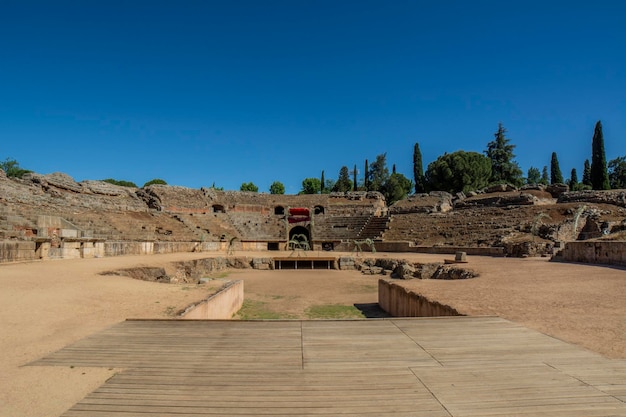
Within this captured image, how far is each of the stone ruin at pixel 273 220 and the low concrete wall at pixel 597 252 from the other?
7.17 ft

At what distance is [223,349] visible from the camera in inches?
147

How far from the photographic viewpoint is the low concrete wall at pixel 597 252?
1291 centimetres

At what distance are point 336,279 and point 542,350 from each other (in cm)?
1436

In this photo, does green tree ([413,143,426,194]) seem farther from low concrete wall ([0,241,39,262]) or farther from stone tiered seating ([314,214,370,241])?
low concrete wall ([0,241,39,262])

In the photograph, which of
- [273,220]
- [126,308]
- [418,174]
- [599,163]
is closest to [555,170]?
[599,163]

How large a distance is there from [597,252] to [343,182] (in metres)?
54.5

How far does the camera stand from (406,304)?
28.9ft

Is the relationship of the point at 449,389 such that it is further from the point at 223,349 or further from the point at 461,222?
the point at 461,222

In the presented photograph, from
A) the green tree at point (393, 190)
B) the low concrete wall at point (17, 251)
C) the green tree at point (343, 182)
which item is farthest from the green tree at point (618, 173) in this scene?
the low concrete wall at point (17, 251)

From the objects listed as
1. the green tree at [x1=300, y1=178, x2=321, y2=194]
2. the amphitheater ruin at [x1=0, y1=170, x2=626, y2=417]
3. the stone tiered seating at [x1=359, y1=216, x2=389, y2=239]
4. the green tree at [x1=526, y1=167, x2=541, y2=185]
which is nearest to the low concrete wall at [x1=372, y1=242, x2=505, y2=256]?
the stone tiered seating at [x1=359, y1=216, x2=389, y2=239]

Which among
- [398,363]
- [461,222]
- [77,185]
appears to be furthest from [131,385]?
[77,185]

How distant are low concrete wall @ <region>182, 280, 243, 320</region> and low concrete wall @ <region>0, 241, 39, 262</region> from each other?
27.9ft

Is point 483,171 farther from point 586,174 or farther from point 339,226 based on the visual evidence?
point 339,226

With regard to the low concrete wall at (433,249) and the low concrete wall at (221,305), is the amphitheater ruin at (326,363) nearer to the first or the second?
the low concrete wall at (221,305)
